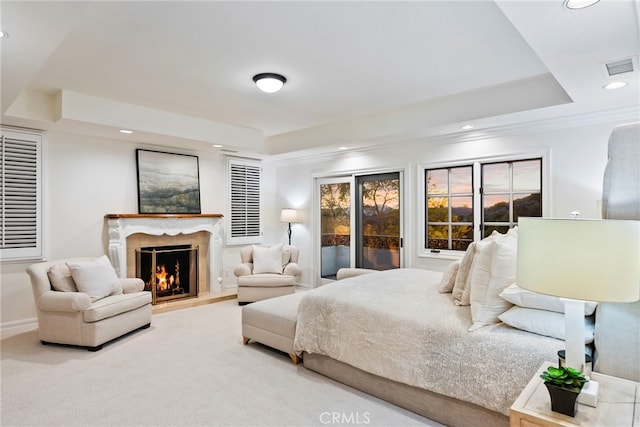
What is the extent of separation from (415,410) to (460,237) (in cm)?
273

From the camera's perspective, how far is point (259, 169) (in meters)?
6.55

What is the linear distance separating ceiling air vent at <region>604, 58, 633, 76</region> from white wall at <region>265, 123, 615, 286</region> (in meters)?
1.20

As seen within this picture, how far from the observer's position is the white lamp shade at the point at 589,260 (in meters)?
1.27

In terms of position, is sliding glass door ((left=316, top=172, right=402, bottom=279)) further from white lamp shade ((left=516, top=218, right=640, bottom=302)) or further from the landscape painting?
white lamp shade ((left=516, top=218, right=640, bottom=302))

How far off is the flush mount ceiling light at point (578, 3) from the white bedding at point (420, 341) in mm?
1718

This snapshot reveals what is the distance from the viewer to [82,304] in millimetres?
3432

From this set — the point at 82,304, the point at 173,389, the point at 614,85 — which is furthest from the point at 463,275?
the point at 82,304

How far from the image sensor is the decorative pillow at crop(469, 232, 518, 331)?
2.17 metres

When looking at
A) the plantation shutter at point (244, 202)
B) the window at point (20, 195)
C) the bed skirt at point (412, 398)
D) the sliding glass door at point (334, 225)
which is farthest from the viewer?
the plantation shutter at point (244, 202)

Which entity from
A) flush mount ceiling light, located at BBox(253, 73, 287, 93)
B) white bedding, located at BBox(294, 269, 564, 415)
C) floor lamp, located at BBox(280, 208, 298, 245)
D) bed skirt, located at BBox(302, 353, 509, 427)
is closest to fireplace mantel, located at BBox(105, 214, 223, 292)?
floor lamp, located at BBox(280, 208, 298, 245)

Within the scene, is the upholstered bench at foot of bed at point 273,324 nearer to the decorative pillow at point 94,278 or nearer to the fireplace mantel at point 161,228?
the decorative pillow at point 94,278

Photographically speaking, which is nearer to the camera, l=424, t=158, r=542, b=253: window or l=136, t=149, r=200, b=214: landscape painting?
l=424, t=158, r=542, b=253: window

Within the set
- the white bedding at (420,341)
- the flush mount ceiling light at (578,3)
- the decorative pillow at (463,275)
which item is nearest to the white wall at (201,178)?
the decorative pillow at (463,275)

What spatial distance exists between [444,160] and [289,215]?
9.07 ft
